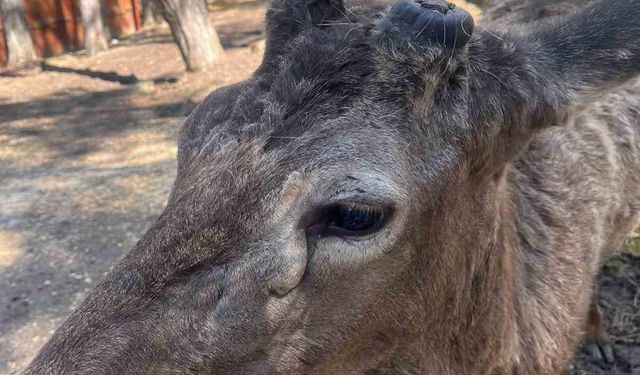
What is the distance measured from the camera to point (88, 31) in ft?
62.0

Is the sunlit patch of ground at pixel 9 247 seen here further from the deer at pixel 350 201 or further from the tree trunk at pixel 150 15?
the tree trunk at pixel 150 15

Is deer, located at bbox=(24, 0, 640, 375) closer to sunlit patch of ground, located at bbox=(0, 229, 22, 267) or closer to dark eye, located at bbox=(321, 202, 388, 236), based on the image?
dark eye, located at bbox=(321, 202, 388, 236)

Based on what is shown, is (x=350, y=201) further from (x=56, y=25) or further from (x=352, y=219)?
(x=56, y=25)

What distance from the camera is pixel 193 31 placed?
536 inches

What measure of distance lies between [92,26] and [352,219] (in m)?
18.0

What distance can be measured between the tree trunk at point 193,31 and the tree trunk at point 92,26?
19.2 ft

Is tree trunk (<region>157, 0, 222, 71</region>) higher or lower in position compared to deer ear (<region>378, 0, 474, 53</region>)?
lower

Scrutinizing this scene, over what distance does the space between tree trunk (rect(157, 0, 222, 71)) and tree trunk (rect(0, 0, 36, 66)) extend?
23.1 feet

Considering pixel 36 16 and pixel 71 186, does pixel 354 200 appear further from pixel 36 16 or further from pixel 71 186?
pixel 36 16

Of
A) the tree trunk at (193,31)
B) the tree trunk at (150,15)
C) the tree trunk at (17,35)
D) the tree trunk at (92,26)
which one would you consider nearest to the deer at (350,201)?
the tree trunk at (193,31)

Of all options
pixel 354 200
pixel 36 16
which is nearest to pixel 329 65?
pixel 354 200

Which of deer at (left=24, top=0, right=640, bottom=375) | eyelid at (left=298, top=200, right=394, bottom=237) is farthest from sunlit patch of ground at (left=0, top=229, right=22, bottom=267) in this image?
eyelid at (left=298, top=200, right=394, bottom=237)

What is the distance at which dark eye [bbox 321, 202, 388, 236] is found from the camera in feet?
7.83

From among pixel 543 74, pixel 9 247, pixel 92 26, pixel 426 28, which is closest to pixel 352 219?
pixel 426 28
